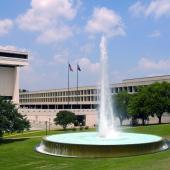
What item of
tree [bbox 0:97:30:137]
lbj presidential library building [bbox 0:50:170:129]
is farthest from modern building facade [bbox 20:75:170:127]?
tree [bbox 0:97:30:137]

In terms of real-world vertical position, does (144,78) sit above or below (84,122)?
above

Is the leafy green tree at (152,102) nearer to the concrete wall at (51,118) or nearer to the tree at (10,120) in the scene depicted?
the concrete wall at (51,118)

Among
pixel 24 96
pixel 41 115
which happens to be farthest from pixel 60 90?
pixel 41 115

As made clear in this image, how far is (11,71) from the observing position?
118 m

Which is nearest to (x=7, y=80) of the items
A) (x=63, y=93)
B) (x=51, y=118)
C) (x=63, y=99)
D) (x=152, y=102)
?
(x=51, y=118)

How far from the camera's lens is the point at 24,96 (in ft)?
620

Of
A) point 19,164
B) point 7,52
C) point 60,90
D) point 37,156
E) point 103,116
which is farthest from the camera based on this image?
point 60,90

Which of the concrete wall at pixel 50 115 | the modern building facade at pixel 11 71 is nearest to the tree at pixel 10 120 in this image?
the concrete wall at pixel 50 115

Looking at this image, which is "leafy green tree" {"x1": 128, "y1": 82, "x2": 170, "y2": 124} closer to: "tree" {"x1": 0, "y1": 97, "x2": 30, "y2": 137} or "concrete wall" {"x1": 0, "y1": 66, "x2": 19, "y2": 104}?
"tree" {"x1": 0, "y1": 97, "x2": 30, "y2": 137}

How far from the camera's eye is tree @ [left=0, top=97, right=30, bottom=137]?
45188 millimetres

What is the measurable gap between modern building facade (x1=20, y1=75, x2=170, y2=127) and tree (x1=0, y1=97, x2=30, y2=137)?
123 ft

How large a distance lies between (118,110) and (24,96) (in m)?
111

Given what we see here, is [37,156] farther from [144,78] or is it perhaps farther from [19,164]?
[144,78]

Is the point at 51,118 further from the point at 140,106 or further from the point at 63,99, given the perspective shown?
the point at 63,99
